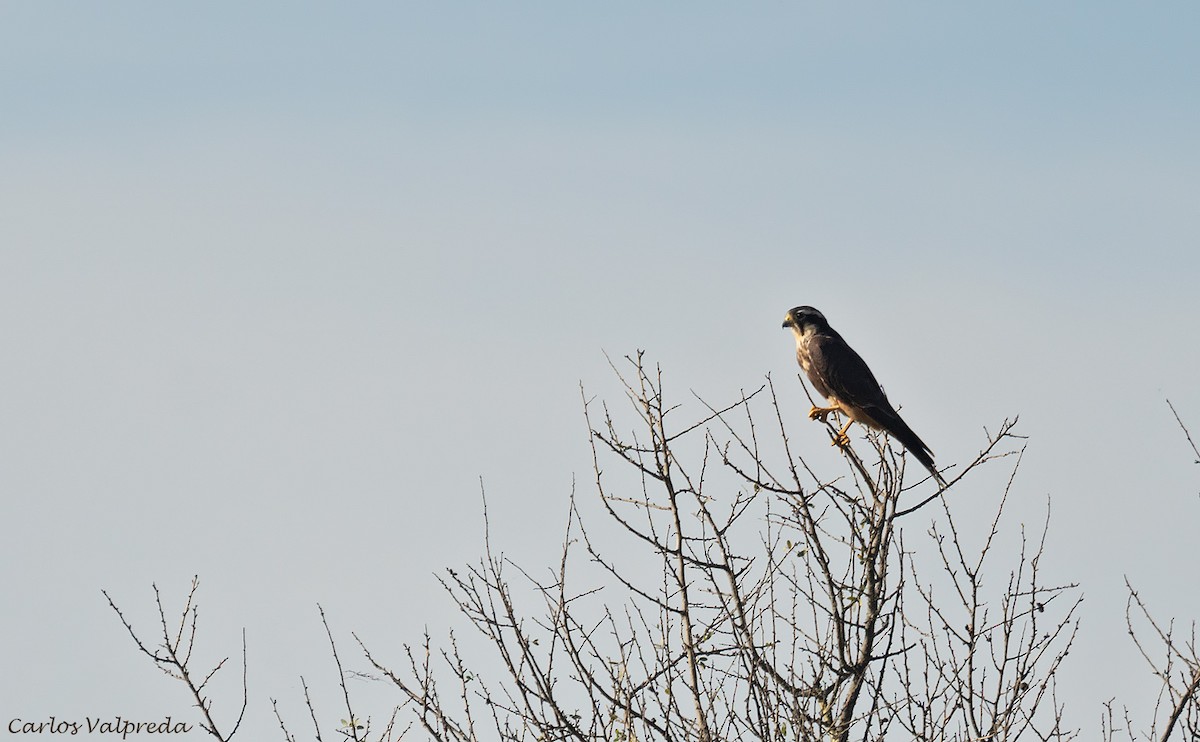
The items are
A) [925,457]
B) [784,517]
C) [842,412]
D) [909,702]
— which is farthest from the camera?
[842,412]

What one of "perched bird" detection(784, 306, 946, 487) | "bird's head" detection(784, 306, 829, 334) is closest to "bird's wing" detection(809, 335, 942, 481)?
"perched bird" detection(784, 306, 946, 487)

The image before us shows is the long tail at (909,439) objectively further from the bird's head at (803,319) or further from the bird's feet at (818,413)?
the bird's head at (803,319)

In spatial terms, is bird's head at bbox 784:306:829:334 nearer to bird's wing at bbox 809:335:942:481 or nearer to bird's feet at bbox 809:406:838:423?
bird's wing at bbox 809:335:942:481

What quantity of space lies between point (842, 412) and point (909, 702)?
401cm

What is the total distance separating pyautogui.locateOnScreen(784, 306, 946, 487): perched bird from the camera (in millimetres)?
8711

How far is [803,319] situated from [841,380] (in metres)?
1.16

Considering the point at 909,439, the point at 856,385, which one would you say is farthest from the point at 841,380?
the point at 909,439

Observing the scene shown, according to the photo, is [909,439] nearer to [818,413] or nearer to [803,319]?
[818,413]

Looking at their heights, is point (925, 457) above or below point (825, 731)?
above

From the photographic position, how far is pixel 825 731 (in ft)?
18.9

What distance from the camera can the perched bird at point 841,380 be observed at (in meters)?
8.71

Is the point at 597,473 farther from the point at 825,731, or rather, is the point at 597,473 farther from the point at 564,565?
the point at 825,731

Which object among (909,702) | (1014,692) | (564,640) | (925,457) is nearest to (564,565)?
(564,640)

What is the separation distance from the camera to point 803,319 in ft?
34.7
